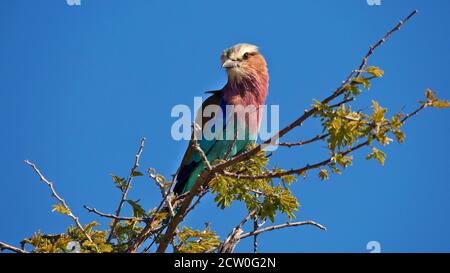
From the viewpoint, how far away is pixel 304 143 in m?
4.88

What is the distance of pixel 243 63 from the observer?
886 centimetres

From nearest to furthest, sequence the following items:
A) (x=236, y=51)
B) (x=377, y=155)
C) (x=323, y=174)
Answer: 1. (x=377, y=155)
2. (x=323, y=174)
3. (x=236, y=51)

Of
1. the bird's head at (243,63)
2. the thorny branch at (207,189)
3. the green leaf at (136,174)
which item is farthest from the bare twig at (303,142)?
the bird's head at (243,63)

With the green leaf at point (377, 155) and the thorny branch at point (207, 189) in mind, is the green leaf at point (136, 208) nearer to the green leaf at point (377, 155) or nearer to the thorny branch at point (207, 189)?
the thorny branch at point (207, 189)

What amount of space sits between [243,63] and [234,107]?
2.62ft

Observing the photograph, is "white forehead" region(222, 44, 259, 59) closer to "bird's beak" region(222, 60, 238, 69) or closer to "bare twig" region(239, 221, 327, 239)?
"bird's beak" region(222, 60, 238, 69)

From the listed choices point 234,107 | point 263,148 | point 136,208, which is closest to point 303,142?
point 263,148

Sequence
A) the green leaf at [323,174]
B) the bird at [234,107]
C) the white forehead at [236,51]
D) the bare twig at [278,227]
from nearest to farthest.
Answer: the green leaf at [323,174] < the bare twig at [278,227] < the bird at [234,107] < the white forehead at [236,51]

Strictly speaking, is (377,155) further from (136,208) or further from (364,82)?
(136,208)

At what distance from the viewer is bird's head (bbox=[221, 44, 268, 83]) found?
873 cm

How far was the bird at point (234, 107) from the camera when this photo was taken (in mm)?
8102
